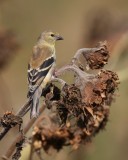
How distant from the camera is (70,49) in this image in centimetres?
1262

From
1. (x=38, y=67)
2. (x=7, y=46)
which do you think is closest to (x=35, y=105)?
(x=38, y=67)

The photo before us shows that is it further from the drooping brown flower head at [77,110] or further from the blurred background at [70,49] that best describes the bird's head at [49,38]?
the drooping brown flower head at [77,110]

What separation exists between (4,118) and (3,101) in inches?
52.6

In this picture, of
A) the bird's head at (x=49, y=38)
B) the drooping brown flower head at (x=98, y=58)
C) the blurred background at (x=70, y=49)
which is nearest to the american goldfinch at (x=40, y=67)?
the bird's head at (x=49, y=38)

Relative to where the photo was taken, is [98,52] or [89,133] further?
[98,52]

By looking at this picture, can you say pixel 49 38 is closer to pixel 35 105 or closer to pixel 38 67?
pixel 38 67

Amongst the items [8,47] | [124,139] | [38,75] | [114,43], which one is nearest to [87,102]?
[38,75]

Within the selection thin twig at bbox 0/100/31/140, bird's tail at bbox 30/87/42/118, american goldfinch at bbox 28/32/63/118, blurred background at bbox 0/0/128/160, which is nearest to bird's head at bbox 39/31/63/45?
american goldfinch at bbox 28/32/63/118

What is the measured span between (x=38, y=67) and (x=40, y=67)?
0.08 ft

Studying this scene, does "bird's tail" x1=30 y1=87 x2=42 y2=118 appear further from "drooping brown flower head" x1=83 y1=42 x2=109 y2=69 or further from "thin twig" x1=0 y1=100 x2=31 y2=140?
"drooping brown flower head" x1=83 y1=42 x2=109 y2=69

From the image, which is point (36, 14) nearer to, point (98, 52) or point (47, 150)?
point (98, 52)

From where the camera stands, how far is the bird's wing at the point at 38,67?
577cm

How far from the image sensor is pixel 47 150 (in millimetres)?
4402

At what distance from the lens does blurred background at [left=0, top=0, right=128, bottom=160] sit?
239 inches
